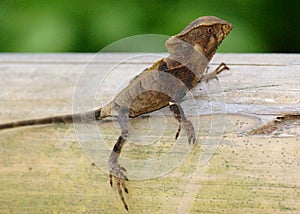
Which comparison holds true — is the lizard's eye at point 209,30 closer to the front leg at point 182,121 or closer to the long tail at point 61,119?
the front leg at point 182,121

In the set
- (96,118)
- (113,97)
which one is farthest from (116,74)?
(96,118)

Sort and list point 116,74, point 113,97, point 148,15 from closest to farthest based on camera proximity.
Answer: point 113,97, point 116,74, point 148,15

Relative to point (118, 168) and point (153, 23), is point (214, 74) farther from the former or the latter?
point (153, 23)

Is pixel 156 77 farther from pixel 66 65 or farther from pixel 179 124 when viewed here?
pixel 66 65

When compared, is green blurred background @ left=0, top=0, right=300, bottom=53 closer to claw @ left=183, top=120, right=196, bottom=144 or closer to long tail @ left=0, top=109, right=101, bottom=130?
long tail @ left=0, top=109, right=101, bottom=130

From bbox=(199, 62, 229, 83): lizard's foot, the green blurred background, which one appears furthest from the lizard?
the green blurred background

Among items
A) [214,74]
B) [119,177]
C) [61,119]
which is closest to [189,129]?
[119,177]
